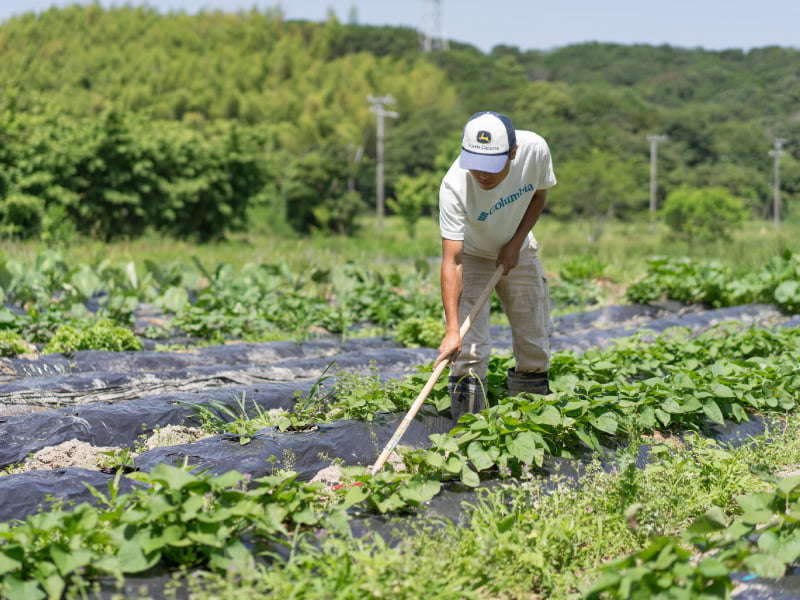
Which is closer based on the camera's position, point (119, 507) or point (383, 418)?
point (119, 507)

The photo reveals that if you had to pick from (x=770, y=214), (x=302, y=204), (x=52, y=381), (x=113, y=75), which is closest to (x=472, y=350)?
(x=52, y=381)

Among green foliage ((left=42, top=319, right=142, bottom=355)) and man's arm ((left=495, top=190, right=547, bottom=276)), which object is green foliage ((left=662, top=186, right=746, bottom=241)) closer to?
green foliage ((left=42, top=319, right=142, bottom=355))

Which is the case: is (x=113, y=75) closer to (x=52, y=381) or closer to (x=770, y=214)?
(x=770, y=214)

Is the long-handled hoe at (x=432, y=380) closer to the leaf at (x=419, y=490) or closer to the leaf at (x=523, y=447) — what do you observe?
the leaf at (x=419, y=490)

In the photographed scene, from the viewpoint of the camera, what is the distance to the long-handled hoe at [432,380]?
3.49 meters

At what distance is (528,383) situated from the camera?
441 cm

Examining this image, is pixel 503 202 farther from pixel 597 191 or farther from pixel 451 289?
pixel 597 191

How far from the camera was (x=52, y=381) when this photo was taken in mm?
5434

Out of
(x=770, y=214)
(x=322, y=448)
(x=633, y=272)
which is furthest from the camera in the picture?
(x=770, y=214)

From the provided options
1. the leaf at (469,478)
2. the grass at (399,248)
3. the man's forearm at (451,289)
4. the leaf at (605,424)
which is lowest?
the grass at (399,248)

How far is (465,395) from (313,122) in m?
58.7

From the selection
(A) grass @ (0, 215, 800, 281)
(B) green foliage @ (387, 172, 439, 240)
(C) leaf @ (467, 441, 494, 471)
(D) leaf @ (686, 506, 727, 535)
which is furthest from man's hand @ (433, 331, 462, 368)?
(B) green foliage @ (387, 172, 439, 240)

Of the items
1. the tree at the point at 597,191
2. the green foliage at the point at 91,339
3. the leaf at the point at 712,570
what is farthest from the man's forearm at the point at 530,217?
the tree at the point at 597,191

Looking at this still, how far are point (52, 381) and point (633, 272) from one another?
1071 centimetres
